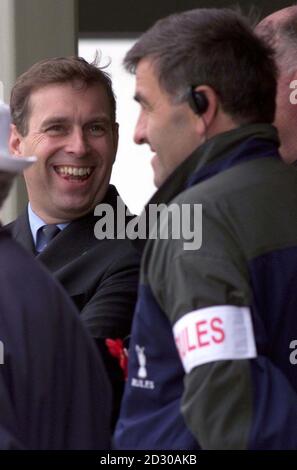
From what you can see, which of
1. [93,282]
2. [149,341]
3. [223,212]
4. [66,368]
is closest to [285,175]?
[223,212]

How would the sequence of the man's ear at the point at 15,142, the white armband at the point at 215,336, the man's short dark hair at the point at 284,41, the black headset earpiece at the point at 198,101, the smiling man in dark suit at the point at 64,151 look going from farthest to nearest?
the man's ear at the point at 15,142
the smiling man in dark suit at the point at 64,151
the man's short dark hair at the point at 284,41
the black headset earpiece at the point at 198,101
the white armband at the point at 215,336

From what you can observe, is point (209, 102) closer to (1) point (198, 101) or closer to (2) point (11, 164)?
(1) point (198, 101)

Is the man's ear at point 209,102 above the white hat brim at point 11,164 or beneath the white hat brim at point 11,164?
above

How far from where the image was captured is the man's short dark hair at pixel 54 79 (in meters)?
4.28

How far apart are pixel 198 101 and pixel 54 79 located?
1.33m

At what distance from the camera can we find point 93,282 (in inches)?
154

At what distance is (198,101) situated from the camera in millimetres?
3031

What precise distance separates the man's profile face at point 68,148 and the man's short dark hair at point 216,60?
1.08 metres

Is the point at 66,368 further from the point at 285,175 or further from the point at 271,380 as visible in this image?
the point at 285,175

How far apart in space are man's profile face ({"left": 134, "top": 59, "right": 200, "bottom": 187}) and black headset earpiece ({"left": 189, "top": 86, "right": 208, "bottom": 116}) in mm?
15

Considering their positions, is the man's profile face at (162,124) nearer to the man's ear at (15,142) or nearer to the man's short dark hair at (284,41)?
the man's short dark hair at (284,41)

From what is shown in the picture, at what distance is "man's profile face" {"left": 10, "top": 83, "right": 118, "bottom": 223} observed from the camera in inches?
167

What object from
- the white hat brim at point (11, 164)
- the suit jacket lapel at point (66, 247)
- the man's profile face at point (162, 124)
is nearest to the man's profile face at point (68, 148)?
the suit jacket lapel at point (66, 247)

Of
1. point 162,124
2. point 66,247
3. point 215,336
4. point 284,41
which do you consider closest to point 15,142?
point 66,247
